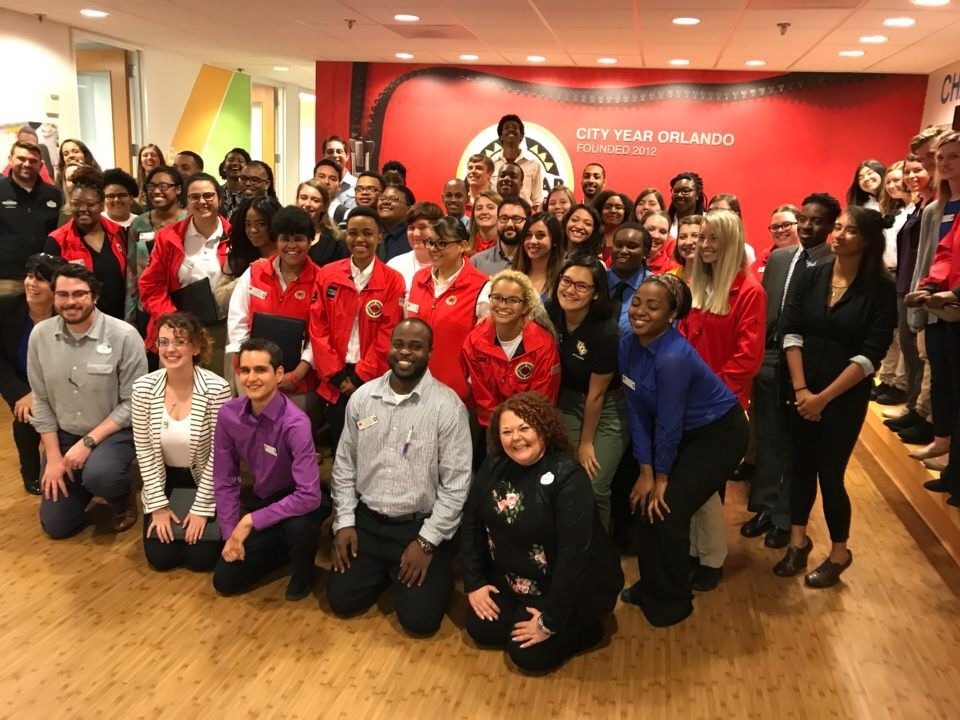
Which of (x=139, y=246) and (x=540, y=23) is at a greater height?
(x=540, y=23)

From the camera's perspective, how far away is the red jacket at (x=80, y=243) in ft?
13.8

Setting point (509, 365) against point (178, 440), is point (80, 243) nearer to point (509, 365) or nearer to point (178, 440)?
point (178, 440)

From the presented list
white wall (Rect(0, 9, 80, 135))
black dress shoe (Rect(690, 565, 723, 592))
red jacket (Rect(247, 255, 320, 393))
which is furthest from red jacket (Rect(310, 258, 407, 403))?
white wall (Rect(0, 9, 80, 135))

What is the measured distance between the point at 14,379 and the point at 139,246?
0.97m

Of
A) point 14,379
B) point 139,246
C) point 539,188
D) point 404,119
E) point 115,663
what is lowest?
point 115,663

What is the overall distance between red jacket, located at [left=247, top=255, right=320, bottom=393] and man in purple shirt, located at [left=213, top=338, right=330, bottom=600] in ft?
2.10

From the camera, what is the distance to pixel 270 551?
327 centimetres

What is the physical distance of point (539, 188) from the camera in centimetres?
652

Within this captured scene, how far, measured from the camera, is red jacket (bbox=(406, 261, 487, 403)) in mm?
3506

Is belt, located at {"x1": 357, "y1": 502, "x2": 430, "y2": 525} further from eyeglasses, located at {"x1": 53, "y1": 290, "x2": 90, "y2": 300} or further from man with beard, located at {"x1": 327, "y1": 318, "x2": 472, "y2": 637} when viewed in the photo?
eyeglasses, located at {"x1": 53, "y1": 290, "x2": 90, "y2": 300}

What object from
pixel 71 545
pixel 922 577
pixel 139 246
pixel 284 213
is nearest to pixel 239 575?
pixel 71 545

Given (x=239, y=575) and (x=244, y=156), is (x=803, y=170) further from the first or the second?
(x=239, y=575)

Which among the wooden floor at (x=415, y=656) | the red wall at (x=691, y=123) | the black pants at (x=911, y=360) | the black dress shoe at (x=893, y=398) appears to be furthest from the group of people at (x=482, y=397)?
the red wall at (x=691, y=123)

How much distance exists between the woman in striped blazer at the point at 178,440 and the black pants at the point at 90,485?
0.33 m
